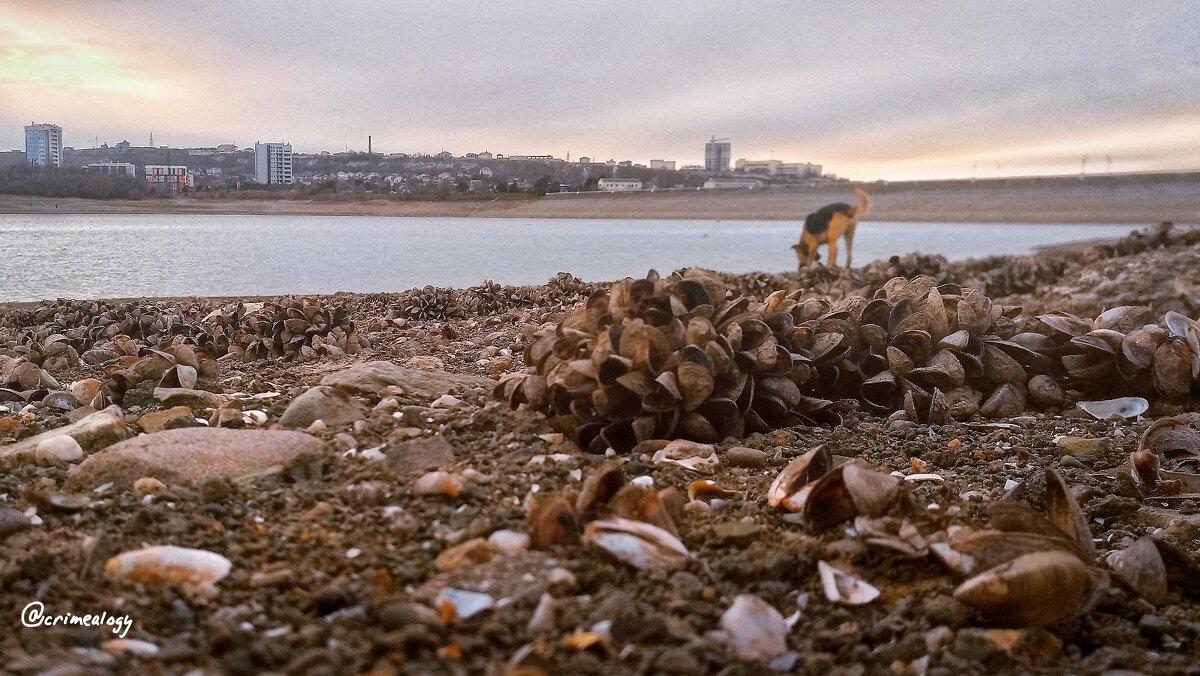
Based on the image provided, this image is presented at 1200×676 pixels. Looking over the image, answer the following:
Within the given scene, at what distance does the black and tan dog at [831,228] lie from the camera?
4414mm

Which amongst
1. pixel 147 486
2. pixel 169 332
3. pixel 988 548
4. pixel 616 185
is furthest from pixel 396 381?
pixel 616 185

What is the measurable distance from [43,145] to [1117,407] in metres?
4.17

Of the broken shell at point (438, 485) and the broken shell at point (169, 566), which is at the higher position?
the broken shell at point (438, 485)

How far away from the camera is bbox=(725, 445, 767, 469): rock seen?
122 centimetres

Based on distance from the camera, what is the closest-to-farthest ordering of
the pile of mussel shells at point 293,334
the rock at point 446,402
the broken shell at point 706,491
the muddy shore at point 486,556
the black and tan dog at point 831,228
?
the muddy shore at point 486,556 → the broken shell at point 706,491 → the rock at point 446,402 → the pile of mussel shells at point 293,334 → the black and tan dog at point 831,228

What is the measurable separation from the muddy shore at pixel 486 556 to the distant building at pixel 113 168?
2.56 meters

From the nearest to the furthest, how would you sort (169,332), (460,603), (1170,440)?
(460,603) < (1170,440) < (169,332)

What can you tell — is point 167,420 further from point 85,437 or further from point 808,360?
point 808,360

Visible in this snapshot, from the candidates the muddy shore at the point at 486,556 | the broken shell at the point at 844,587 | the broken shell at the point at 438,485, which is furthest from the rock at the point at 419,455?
the broken shell at the point at 844,587

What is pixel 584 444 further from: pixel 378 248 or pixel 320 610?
pixel 378 248

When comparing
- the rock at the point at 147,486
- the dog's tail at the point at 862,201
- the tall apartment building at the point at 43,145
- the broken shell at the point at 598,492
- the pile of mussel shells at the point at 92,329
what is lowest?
the pile of mussel shells at the point at 92,329

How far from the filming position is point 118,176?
143 inches

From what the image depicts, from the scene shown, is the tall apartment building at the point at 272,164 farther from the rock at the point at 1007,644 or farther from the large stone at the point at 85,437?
the rock at the point at 1007,644

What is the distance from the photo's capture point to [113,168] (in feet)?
11.9
